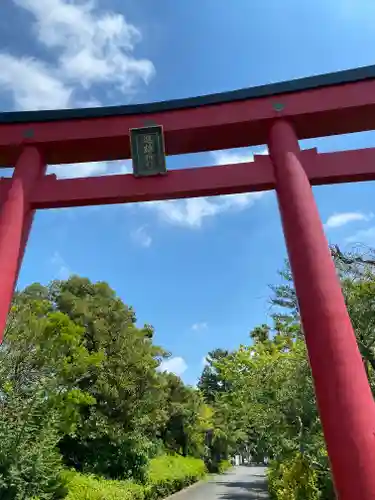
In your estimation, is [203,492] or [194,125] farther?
[203,492]

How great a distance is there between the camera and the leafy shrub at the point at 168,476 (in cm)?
1838

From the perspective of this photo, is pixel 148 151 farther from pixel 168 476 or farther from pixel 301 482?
pixel 168 476

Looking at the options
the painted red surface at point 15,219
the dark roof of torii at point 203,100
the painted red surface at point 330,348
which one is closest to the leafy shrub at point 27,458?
the painted red surface at point 15,219

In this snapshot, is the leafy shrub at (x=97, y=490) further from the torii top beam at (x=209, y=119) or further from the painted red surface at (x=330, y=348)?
the painted red surface at (x=330, y=348)

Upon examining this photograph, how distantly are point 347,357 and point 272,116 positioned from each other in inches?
134

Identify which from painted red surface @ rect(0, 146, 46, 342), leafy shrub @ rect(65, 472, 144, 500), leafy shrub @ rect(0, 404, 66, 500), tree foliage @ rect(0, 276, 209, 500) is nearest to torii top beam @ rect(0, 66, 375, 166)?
painted red surface @ rect(0, 146, 46, 342)

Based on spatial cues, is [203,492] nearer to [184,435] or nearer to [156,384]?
[184,435]

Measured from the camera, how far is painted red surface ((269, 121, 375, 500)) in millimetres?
3408

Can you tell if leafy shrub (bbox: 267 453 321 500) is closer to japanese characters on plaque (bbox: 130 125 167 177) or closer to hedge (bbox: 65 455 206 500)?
hedge (bbox: 65 455 206 500)

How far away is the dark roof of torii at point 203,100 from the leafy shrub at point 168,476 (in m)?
15.3

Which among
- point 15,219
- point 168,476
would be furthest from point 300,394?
point 168,476

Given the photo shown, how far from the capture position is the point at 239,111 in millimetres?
5840

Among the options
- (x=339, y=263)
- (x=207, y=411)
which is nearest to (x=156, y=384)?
(x=339, y=263)

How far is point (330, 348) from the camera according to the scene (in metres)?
3.87
